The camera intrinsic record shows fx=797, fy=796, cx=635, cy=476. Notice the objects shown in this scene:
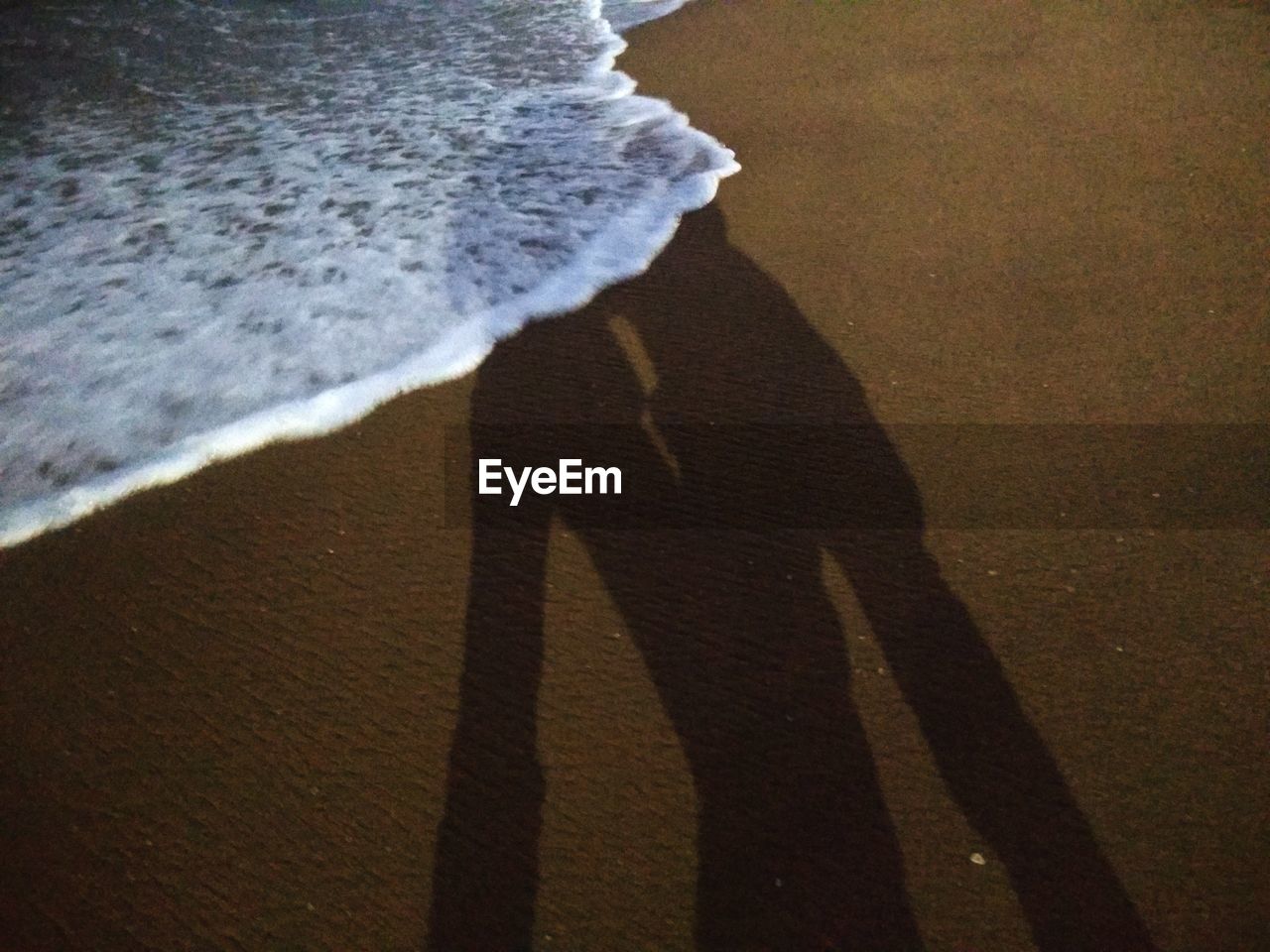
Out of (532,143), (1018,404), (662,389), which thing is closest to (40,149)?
(532,143)

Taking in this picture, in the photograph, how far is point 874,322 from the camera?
383 centimetres

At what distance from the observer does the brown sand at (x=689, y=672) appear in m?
2.05

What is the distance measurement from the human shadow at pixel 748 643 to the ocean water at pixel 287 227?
0.85 metres

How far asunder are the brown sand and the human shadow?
0.04ft

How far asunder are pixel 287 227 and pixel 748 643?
4238 millimetres

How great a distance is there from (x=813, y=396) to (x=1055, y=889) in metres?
2.05

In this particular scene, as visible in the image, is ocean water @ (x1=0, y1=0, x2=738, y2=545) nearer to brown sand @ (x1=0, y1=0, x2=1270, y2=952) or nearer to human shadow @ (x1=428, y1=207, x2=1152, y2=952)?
brown sand @ (x1=0, y1=0, x2=1270, y2=952)

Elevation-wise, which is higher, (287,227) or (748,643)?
(287,227)

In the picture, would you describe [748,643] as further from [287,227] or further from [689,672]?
[287,227]

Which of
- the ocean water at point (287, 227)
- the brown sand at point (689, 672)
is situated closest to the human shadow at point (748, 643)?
the brown sand at point (689, 672)

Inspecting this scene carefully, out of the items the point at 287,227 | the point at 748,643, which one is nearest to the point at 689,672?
the point at 748,643

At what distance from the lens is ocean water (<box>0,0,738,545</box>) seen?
3605 mm

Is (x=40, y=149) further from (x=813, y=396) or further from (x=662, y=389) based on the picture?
(x=813, y=396)

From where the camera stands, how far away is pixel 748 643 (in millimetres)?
2594
